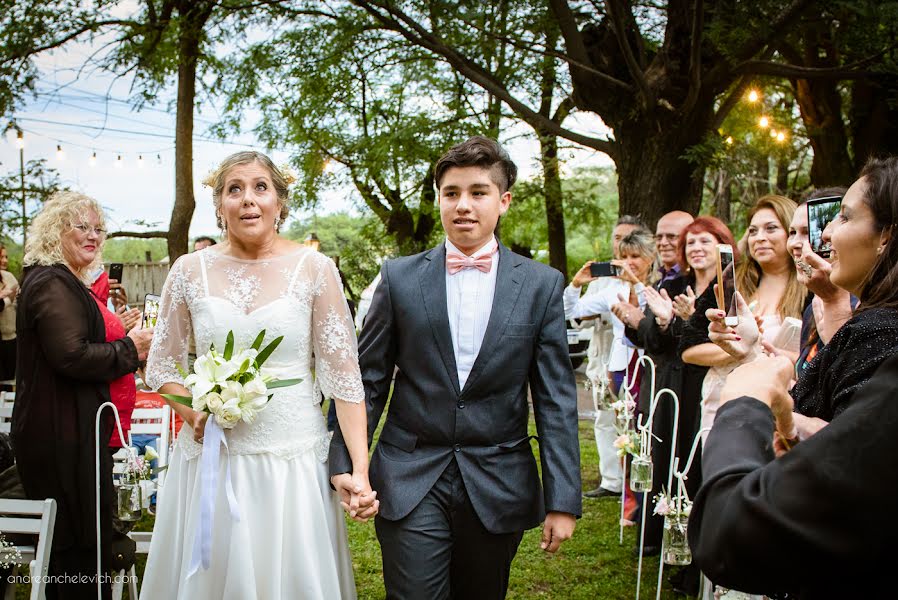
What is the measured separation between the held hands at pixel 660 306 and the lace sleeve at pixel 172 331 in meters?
2.83

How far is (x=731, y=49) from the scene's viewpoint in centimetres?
745

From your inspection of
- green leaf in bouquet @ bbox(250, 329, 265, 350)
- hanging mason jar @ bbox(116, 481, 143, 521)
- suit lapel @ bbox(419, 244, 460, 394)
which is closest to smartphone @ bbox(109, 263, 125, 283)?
hanging mason jar @ bbox(116, 481, 143, 521)

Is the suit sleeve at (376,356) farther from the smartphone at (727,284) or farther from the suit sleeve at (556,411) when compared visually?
the smartphone at (727,284)

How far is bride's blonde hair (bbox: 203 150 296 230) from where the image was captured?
10.5 feet

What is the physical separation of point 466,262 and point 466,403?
22.3 inches

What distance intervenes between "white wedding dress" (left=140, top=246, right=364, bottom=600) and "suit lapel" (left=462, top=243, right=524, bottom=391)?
507mm

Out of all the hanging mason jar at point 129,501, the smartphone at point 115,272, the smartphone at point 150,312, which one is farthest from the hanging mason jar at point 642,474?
the smartphone at point 115,272

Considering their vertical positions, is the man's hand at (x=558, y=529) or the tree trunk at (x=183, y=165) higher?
the tree trunk at (x=183, y=165)

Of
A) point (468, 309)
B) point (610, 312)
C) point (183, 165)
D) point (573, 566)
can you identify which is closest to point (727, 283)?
point (468, 309)

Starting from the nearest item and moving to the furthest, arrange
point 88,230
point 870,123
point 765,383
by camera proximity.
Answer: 1. point 765,383
2. point 88,230
3. point 870,123

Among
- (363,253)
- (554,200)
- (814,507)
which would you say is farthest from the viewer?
(363,253)

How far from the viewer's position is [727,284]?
2982mm

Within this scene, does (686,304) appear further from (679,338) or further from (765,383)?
(765,383)

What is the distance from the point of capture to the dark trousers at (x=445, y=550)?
2.89 m
